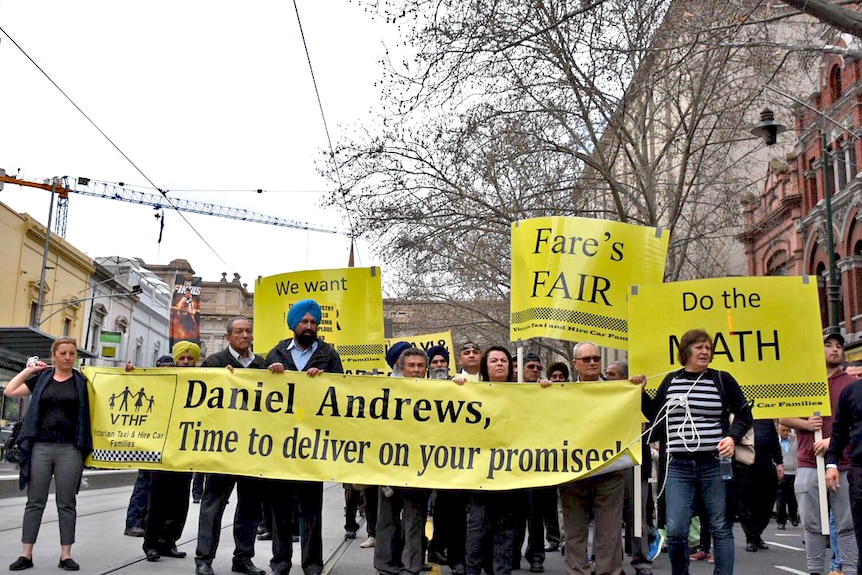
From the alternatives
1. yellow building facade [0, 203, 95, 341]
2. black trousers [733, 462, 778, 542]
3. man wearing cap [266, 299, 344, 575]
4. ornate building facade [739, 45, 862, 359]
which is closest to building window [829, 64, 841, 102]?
ornate building facade [739, 45, 862, 359]

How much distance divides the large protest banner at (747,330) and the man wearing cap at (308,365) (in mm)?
2509

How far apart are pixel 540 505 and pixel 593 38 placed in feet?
37.4

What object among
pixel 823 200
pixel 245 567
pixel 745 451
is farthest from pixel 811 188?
pixel 245 567

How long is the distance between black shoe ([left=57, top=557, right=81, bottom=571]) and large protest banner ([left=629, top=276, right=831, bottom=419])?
458 cm

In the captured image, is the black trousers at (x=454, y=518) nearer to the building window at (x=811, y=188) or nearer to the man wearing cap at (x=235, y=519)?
the man wearing cap at (x=235, y=519)

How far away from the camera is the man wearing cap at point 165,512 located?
7762 millimetres

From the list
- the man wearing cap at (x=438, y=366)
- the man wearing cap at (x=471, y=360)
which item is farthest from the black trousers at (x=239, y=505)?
the man wearing cap at (x=438, y=366)

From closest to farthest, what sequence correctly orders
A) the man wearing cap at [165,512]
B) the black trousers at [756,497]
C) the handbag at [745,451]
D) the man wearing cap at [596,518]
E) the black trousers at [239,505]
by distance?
1. the handbag at [745,451]
2. the man wearing cap at [596,518]
3. the black trousers at [239,505]
4. the man wearing cap at [165,512]
5. the black trousers at [756,497]

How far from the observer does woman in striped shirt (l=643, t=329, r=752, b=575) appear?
625 cm

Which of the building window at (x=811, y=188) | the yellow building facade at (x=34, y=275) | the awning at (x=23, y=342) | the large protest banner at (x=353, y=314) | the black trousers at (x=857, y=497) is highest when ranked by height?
the building window at (x=811, y=188)

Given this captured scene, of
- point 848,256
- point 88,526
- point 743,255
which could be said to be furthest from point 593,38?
point 743,255

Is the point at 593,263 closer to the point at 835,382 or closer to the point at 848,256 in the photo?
the point at 835,382

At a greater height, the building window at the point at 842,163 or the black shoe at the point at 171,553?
the building window at the point at 842,163

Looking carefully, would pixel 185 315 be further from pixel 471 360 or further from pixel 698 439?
pixel 698 439
